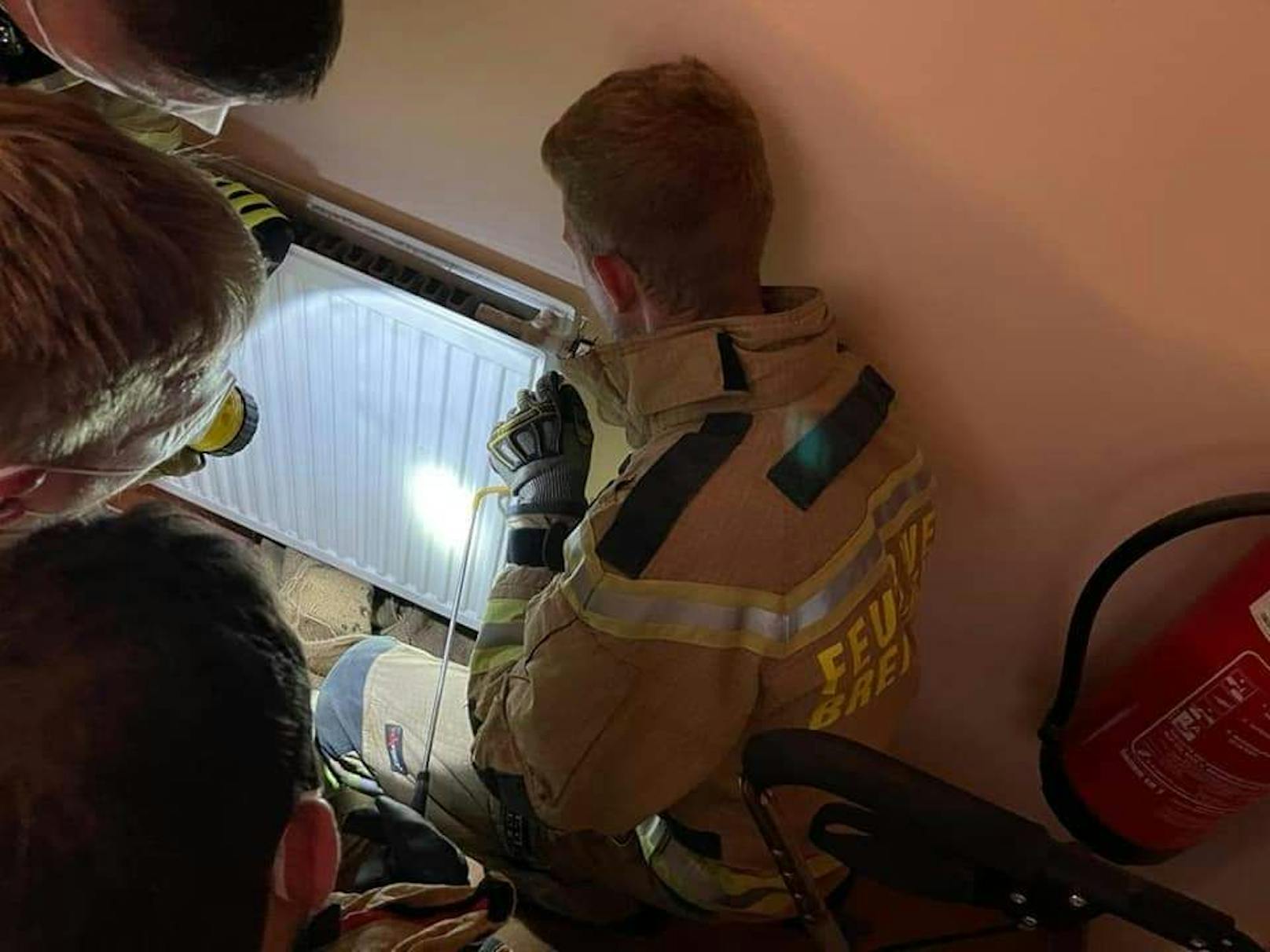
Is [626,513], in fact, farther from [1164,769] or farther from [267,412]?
[267,412]

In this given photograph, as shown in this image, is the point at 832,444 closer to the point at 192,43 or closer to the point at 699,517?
the point at 699,517

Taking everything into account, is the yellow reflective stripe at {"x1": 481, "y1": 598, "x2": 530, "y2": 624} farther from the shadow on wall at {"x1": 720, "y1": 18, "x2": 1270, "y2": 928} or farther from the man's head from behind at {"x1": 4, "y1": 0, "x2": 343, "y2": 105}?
the man's head from behind at {"x1": 4, "y1": 0, "x2": 343, "y2": 105}

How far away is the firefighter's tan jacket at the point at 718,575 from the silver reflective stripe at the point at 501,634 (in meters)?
0.08

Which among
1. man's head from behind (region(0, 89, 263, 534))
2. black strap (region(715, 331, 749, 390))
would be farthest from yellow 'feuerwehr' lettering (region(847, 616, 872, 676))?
man's head from behind (region(0, 89, 263, 534))

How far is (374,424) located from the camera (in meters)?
1.87

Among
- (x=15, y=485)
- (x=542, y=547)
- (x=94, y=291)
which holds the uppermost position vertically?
(x=94, y=291)

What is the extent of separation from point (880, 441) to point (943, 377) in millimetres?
134

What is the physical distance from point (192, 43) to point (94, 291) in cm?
25

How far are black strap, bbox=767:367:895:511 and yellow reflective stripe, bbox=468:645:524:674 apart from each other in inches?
16.1

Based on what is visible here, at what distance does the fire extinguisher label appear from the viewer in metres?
1.31

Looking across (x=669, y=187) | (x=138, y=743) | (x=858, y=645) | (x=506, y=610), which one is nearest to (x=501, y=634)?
(x=506, y=610)

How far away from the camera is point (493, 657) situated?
4.99 feet

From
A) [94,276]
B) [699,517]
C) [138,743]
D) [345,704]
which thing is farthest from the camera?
[345,704]

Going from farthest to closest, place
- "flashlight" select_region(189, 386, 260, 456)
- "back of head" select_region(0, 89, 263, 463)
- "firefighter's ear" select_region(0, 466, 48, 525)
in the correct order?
"flashlight" select_region(189, 386, 260, 456)
"firefighter's ear" select_region(0, 466, 48, 525)
"back of head" select_region(0, 89, 263, 463)
